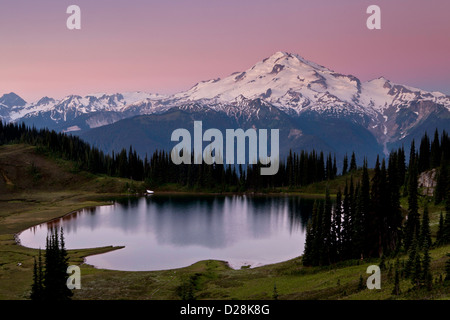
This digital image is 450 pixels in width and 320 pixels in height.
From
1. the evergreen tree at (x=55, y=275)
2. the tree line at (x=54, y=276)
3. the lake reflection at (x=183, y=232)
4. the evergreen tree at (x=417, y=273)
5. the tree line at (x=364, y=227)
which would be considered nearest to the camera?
the evergreen tree at (x=417, y=273)

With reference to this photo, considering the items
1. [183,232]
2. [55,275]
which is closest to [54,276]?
[55,275]

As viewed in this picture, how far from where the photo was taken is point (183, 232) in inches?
4139

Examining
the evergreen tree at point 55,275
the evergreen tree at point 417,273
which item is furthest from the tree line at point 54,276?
the evergreen tree at point 417,273

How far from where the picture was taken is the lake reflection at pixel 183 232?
78438 mm

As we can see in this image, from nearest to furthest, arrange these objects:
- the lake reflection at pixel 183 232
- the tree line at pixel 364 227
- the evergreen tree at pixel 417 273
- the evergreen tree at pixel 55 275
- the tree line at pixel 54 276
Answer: the evergreen tree at pixel 417 273 → the tree line at pixel 54 276 → the evergreen tree at pixel 55 275 → the tree line at pixel 364 227 → the lake reflection at pixel 183 232

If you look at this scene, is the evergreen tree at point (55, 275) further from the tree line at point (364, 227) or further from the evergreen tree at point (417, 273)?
the tree line at point (364, 227)

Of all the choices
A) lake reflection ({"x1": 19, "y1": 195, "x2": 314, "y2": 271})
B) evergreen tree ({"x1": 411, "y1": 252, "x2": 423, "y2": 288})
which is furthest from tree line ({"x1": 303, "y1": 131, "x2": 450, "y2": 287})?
evergreen tree ({"x1": 411, "y1": 252, "x2": 423, "y2": 288})

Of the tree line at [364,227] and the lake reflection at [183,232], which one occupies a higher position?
the tree line at [364,227]

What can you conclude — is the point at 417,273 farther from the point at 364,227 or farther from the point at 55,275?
the point at 55,275

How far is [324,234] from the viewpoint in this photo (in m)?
65.8

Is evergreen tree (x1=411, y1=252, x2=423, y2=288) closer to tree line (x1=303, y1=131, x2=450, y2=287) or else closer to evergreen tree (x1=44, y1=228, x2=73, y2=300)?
tree line (x1=303, y1=131, x2=450, y2=287)

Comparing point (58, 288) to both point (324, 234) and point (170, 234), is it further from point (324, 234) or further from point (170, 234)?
point (170, 234)
